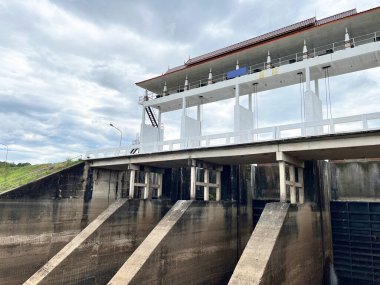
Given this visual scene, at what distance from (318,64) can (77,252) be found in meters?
17.7

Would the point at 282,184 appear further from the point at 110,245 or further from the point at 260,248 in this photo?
the point at 110,245

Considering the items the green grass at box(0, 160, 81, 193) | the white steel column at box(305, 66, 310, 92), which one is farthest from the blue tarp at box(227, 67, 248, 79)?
the green grass at box(0, 160, 81, 193)

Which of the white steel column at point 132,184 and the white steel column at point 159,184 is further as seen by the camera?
the white steel column at point 159,184

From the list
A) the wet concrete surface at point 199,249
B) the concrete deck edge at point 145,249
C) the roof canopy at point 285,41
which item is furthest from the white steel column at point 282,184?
the roof canopy at point 285,41

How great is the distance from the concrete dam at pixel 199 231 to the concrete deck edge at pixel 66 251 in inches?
2.4

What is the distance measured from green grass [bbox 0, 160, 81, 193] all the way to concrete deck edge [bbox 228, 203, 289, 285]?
15014 mm

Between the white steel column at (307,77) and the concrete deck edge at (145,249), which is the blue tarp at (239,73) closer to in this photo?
the white steel column at (307,77)

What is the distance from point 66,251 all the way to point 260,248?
34.3ft

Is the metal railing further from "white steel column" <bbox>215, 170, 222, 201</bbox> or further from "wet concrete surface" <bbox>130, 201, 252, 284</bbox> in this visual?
"wet concrete surface" <bbox>130, 201, 252, 284</bbox>

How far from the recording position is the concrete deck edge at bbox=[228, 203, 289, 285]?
34.8 ft

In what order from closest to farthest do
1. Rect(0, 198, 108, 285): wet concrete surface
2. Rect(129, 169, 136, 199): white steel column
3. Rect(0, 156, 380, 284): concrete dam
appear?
Rect(0, 156, 380, 284): concrete dam, Rect(0, 198, 108, 285): wet concrete surface, Rect(129, 169, 136, 199): white steel column

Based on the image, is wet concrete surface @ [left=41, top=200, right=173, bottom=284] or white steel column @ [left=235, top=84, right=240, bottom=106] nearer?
wet concrete surface @ [left=41, top=200, right=173, bottom=284]

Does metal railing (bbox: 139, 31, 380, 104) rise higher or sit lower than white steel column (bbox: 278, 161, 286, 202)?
higher

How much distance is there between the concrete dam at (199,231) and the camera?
1322 cm
